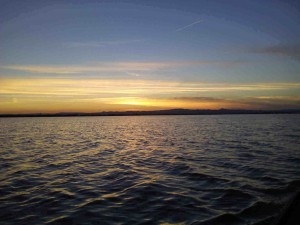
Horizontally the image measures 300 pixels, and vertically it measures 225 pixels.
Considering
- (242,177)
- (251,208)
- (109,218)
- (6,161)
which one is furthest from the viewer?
(6,161)

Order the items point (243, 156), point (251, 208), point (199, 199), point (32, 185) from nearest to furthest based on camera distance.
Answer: point (251, 208)
point (199, 199)
point (32, 185)
point (243, 156)

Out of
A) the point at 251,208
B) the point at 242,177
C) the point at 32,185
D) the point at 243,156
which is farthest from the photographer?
the point at 243,156

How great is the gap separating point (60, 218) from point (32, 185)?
5.47 meters

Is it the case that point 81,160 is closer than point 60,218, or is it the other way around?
point 60,218

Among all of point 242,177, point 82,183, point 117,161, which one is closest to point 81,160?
point 117,161

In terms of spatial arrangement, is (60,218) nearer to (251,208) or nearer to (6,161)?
(251,208)

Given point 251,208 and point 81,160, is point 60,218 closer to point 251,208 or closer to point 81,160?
point 251,208

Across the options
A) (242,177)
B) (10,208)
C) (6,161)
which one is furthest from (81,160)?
(242,177)

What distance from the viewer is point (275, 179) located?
1455 centimetres

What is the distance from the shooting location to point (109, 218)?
9.27 m

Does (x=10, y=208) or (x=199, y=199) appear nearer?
(x=10, y=208)

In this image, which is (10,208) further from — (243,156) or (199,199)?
(243,156)

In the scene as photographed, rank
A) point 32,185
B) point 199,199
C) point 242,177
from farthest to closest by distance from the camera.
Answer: point 242,177, point 32,185, point 199,199

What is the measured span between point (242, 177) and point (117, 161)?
33.9 ft
